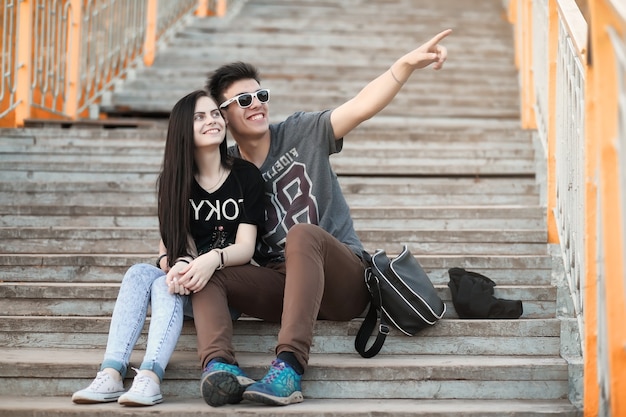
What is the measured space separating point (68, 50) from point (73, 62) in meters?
0.10

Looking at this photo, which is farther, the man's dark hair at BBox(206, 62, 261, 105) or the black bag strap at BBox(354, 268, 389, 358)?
the man's dark hair at BBox(206, 62, 261, 105)

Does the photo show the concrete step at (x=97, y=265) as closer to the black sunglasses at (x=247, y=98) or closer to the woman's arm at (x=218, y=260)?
the woman's arm at (x=218, y=260)

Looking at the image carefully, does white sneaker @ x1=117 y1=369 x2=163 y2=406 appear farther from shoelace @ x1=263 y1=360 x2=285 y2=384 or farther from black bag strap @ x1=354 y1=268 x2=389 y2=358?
black bag strap @ x1=354 y1=268 x2=389 y2=358

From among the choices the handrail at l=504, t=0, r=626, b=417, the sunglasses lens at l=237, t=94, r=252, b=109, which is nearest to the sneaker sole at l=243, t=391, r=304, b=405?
the handrail at l=504, t=0, r=626, b=417

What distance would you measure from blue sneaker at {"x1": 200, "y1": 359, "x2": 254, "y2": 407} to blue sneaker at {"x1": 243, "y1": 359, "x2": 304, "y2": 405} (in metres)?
0.04

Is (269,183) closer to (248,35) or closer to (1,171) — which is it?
(1,171)

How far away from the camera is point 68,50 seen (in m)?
6.61

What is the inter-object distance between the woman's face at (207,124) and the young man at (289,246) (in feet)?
→ 0.34

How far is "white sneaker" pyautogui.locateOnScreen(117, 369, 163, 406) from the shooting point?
277 cm

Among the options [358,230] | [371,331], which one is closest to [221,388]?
[371,331]

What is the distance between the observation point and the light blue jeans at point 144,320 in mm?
2926

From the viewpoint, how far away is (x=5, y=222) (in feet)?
14.4

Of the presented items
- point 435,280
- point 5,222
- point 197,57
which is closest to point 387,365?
point 435,280

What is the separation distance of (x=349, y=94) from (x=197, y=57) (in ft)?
5.67
